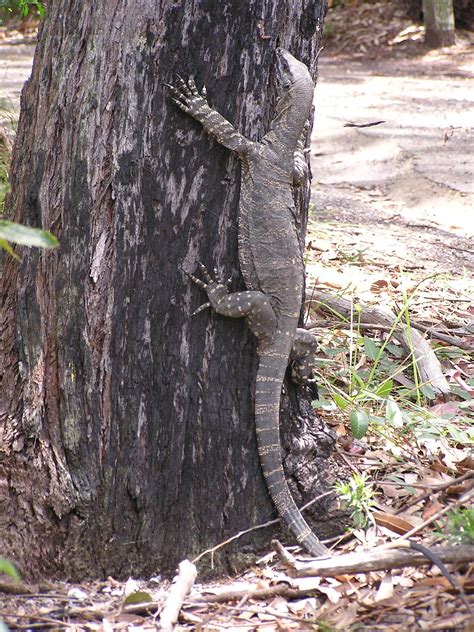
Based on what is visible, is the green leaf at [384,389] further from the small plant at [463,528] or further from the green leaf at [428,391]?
the small plant at [463,528]

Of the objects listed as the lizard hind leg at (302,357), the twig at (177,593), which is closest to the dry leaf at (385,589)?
the twig at (177,593)

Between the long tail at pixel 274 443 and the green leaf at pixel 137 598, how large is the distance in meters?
0.69

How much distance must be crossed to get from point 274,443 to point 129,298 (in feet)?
2.95

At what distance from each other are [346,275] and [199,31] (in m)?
3.28

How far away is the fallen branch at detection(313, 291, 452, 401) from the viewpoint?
177 inches

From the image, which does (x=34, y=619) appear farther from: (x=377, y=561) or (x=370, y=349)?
(x=370, y=349)

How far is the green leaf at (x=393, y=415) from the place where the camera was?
3.85 meters

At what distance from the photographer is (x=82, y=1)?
2803 millimetres

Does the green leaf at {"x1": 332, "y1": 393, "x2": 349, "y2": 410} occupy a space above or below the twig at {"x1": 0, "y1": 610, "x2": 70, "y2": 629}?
above

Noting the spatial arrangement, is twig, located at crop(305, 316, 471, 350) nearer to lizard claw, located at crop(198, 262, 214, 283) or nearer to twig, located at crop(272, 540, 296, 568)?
lizard claw, located at crop(198, 262, 214, 283)

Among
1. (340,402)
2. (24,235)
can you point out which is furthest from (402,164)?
(24,235)

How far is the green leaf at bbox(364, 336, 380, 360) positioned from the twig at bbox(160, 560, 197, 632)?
1.99 m

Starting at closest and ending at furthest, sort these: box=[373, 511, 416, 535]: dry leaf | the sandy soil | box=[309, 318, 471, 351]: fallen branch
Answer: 1. box=[373, 511, 416, 535]: dry leaf
2. box=[309, 318, 471, 351]: fallen branch
3. the sandy soil

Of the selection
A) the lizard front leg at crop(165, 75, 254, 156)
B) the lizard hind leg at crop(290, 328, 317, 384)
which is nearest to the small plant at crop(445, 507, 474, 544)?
the lizard hind leg at crop(290, 328, 317, 384)
